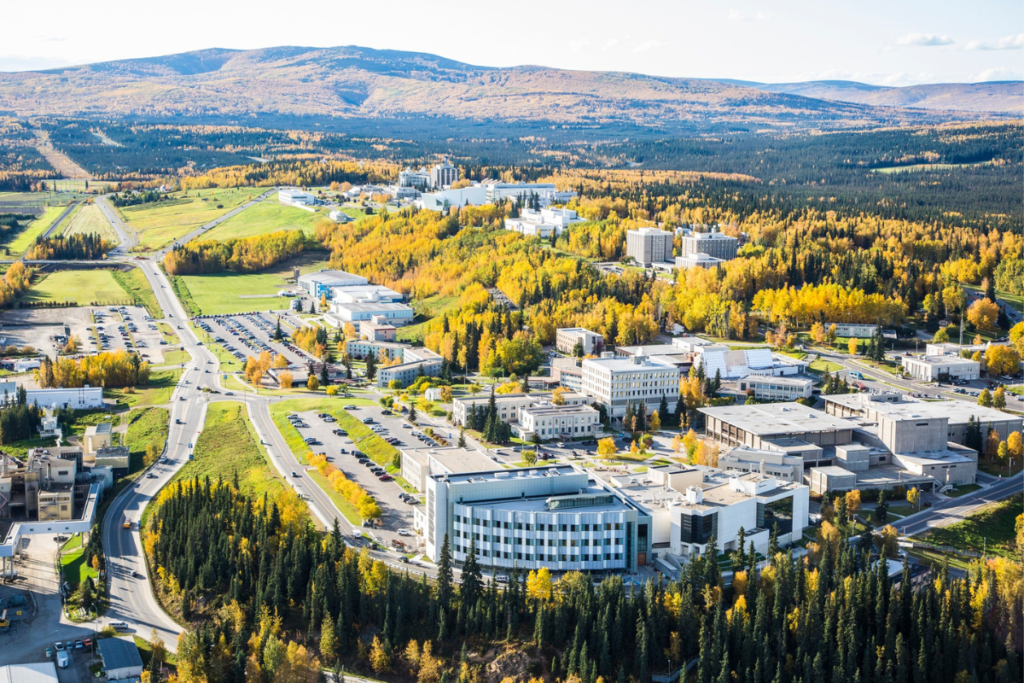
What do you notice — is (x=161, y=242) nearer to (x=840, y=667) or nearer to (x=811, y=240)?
(x=811, y=240)

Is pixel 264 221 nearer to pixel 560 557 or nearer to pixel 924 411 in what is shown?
pixel 924 411

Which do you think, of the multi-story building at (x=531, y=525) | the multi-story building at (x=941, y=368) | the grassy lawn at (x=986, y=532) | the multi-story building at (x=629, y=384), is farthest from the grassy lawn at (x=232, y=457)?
the multi-story building at (x=941, y=368)

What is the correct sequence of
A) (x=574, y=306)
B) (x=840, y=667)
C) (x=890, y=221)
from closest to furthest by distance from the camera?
(x=840, y=667) → (x=574, y=306) → (x=890, y=221)

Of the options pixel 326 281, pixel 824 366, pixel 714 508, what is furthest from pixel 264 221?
pixel 714 508

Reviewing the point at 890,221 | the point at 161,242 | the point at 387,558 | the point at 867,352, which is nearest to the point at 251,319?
the point at 161,242

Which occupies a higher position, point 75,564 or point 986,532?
point 986,532

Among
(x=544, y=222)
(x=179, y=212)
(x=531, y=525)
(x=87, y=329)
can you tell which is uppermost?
(x=544, y=222)
